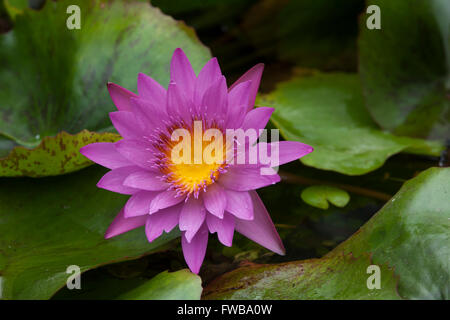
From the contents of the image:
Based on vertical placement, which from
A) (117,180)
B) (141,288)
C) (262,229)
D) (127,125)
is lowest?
(141,288)

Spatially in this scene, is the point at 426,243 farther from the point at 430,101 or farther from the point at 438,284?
the point at 430,101

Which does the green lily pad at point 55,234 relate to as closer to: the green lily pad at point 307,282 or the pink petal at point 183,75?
the green lily pad at point 307,282

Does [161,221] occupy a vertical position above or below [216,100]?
below

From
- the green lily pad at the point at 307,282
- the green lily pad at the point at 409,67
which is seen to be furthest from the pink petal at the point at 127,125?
the green lily pad at the point at 409,67

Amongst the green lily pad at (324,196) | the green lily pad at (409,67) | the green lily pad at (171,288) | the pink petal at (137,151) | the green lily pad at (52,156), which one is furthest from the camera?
the green lily pad at (409,67)

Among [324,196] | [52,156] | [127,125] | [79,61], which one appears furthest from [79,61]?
[324,196]

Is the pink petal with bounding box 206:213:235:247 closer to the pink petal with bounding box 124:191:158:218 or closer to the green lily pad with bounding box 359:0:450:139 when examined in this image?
the pink petal with bounding box 124:191:158:218

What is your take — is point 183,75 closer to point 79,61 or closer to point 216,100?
point 216,100
